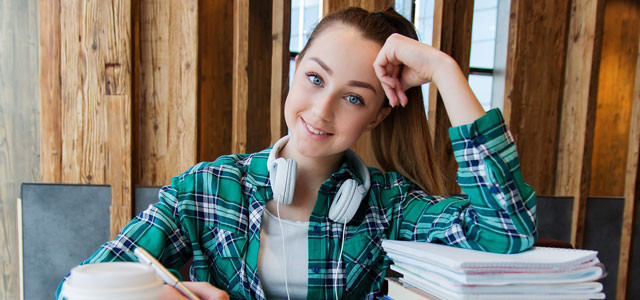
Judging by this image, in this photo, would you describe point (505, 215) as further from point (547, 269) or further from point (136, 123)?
point (136, 123)

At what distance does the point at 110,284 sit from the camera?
1.21 ft

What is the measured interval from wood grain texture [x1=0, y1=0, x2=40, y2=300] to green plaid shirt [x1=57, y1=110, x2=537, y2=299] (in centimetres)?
129

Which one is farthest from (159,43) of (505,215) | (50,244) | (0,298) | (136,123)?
(505,215)

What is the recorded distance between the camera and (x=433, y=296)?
2.47 ft

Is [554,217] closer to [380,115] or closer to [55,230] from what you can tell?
[380,115]

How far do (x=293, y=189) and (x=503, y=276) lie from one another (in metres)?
0.54

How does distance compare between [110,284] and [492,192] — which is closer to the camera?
[110,284]

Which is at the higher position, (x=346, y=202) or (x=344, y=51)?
(x=344, y=51)

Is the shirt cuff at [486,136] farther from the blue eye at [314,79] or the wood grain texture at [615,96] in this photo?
the wood grain texture at [615,96]

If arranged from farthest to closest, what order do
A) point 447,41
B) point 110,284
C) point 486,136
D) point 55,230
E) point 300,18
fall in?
1. point 300,18
2. point 447,41
3. point 55,230
4. point 486,136
5. point 110,284

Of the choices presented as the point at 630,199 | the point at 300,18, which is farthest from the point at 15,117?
the point at 630,199

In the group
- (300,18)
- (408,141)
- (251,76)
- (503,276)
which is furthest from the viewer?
(300,18)

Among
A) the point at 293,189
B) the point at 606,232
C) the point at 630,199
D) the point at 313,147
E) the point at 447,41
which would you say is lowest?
the point at 606,232

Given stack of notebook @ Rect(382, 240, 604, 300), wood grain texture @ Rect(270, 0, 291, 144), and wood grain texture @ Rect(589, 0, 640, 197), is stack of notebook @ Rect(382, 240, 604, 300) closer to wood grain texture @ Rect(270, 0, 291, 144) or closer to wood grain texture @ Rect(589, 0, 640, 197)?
wood grain texture @ Rect(270, 0, 291, 144)
